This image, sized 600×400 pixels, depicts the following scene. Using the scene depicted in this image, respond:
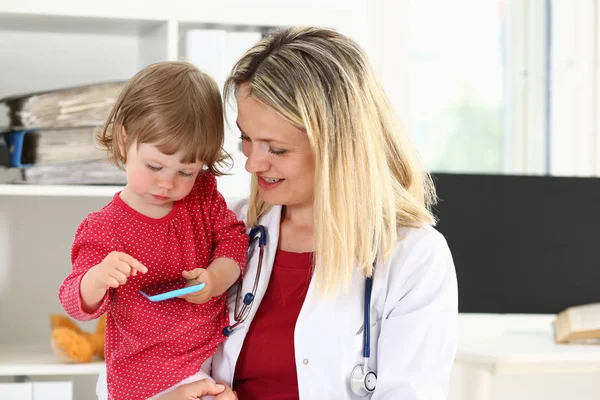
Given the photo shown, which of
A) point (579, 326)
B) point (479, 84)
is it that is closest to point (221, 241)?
point (579, 326)

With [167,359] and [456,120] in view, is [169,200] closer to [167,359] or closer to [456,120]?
[167,359]

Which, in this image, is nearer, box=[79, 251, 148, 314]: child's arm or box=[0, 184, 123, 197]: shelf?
box=[79, 251, 148, 314]: child's arm

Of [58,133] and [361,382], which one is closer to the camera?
[361,382]

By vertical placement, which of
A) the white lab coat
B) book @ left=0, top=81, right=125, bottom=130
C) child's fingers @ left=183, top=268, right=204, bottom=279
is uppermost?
book @ left=0, top=81, right=125, bottom=130

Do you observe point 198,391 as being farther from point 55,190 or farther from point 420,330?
point 55,190

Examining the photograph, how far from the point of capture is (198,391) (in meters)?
1.43

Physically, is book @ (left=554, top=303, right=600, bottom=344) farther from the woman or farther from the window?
the woman

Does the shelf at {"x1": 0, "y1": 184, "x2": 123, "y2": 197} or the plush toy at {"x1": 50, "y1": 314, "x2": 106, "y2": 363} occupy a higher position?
the shelf at {"x1": 0, "y1": 184, "x2": 123, "y2": 197}

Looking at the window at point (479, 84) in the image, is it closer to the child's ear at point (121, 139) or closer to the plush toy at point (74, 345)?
the plush toy at point (74, 345)

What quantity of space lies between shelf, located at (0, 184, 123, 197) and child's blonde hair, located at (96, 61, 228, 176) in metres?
0.54

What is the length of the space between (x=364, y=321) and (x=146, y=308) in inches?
14.8

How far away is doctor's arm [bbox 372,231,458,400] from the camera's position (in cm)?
141

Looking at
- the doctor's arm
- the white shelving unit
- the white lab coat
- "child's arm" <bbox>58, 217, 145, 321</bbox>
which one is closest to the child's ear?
"child's arm" <bbox>58, 217, 145, 321</bbox>

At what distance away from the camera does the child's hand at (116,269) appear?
1.24 meters
